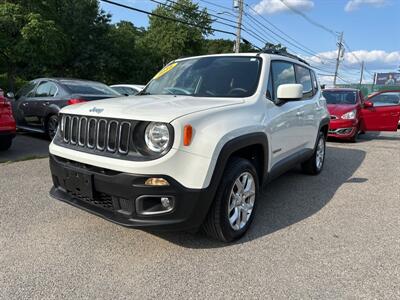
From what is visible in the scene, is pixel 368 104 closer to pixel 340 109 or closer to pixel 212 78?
pixel 340 109

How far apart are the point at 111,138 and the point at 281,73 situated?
7.91 ft

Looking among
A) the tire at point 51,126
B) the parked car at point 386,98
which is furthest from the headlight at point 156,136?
the parked car at point 386,98

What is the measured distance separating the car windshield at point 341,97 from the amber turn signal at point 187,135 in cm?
862

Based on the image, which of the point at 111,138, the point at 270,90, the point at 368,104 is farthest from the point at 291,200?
the point at 368,104

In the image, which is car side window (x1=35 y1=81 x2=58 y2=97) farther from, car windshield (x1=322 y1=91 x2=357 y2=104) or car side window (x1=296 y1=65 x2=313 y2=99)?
car windshield (x1=322 y1=91 x2=357 y2=104)

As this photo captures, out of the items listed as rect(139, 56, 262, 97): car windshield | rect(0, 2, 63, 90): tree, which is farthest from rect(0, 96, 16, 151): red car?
rect(0, 2, 63, 90): tree

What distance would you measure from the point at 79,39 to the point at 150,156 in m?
26.9

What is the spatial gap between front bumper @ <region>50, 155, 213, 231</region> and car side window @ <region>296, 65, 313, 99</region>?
2.92 m

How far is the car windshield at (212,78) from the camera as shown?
368cm

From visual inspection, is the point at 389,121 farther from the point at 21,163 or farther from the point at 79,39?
the point at 79,39

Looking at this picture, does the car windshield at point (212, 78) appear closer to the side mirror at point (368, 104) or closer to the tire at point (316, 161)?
the tire at point (316, 161)

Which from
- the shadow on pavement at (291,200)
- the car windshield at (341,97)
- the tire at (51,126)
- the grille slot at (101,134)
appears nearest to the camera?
the grille slot at (101,134)

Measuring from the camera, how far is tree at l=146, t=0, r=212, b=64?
37.8 meters

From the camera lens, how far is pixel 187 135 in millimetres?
2641
